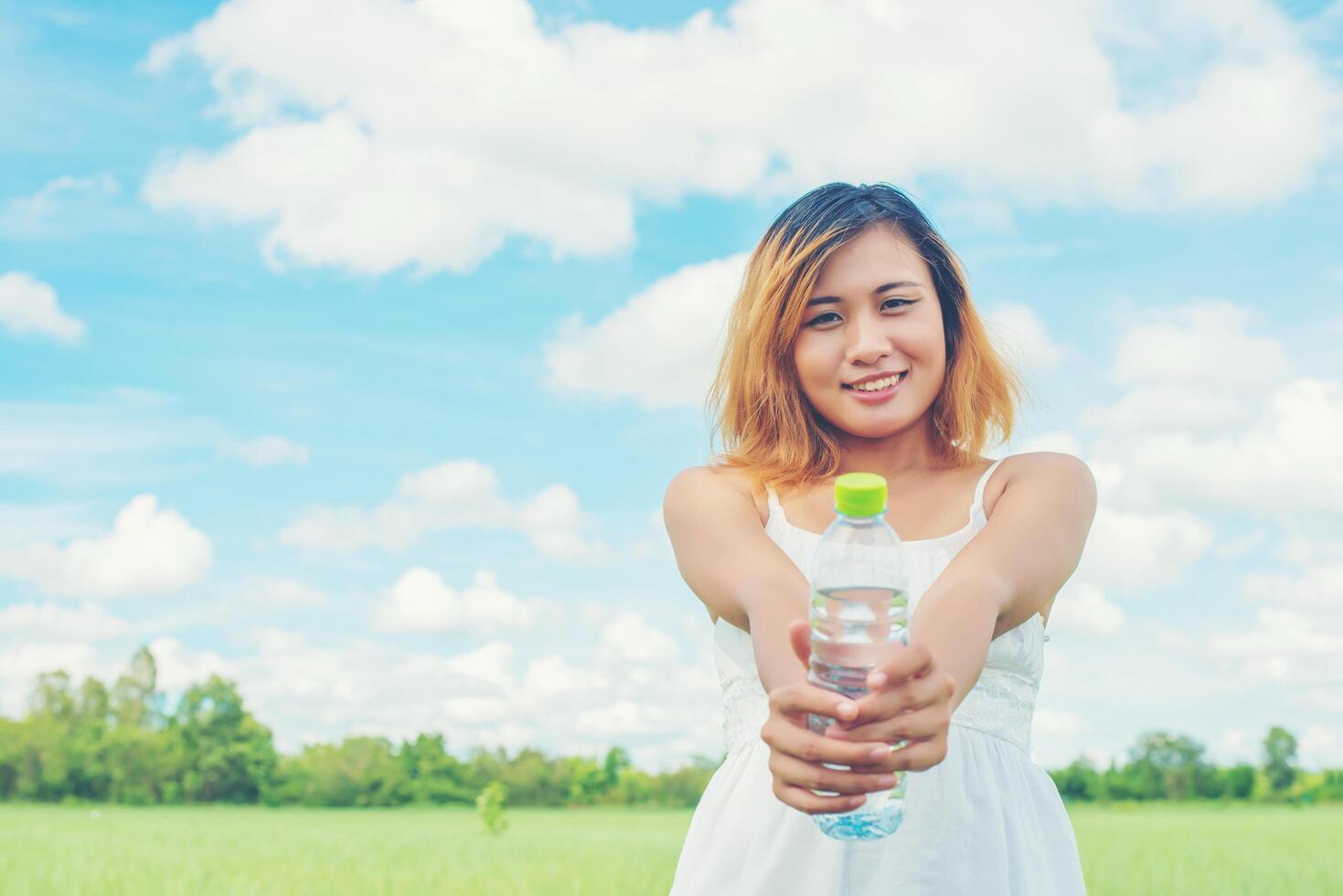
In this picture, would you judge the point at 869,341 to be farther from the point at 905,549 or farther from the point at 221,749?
the point at 221,749

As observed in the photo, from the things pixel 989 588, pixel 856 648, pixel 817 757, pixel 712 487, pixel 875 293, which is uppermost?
pixel 875 293

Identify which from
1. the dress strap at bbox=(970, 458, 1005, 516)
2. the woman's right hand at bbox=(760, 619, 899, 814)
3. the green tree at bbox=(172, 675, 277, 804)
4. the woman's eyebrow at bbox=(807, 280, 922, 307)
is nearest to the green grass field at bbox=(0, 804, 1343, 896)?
the green tree at bbox=(172, 675, 277, 804)

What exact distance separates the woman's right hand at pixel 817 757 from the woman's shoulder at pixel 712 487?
0.90m

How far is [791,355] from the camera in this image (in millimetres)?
3119

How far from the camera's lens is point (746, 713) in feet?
9.16

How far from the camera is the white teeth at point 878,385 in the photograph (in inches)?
115

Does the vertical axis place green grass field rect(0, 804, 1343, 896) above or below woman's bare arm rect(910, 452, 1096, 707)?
below

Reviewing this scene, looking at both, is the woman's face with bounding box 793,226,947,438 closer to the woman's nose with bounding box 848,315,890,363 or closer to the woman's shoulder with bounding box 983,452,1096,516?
the woman's nose with bounding box 848,315,890,363

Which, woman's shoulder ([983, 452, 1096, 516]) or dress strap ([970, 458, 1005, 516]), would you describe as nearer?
woman's shoulder ([983, 452, 1096, 516])

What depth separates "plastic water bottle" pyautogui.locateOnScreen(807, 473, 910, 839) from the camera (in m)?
2.15

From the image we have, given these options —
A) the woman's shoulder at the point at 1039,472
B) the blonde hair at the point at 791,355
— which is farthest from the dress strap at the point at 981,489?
the blonde hair at the point at 791,355

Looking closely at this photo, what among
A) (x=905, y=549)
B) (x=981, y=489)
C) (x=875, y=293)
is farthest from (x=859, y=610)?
(x=875, y=293)

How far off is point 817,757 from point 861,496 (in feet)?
1.50

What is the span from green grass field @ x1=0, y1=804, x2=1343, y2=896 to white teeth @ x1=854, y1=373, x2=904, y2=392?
256 inches
